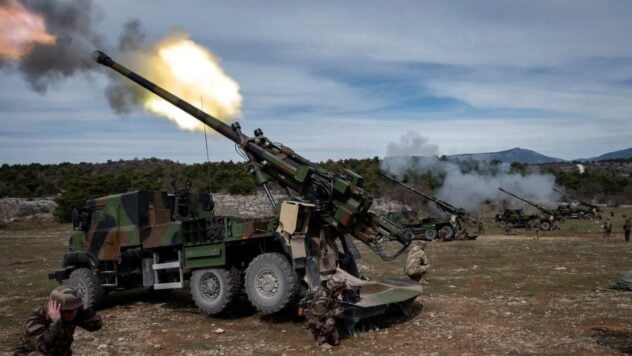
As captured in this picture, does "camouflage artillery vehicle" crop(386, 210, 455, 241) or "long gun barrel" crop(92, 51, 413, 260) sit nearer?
"long gun barrel" crop(92, 51, 413, 260)

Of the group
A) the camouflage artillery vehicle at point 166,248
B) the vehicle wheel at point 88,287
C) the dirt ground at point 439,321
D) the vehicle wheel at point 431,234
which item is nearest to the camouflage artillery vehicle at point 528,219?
the vehicle wheel at point 431,234

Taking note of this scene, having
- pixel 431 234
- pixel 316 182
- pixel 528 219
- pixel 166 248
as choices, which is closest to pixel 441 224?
pixel 431 234

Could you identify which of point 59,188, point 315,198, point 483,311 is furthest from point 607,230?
point 59,188

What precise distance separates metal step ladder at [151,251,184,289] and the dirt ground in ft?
1.98

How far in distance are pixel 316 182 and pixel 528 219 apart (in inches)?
1147

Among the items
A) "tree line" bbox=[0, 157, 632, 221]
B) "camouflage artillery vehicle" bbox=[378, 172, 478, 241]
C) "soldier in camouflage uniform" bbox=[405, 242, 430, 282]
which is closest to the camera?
"soldier in camouflage uniform" bbox=[405, 242, 430, 282]

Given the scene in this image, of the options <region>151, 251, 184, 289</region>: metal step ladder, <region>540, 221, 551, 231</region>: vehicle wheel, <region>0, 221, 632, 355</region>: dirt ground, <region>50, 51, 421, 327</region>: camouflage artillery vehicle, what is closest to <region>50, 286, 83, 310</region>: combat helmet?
<region>0, 221, 632, 355</region>: dirt ground

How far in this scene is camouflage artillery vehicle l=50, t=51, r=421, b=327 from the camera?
979cm

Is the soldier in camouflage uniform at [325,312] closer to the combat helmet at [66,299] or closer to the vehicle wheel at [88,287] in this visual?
the combat helmet at [66,299]

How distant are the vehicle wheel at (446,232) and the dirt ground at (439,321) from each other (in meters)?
12.5

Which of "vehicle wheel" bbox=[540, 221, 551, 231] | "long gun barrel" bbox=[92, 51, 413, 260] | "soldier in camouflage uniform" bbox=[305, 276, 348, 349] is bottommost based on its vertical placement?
"vehicle wheel" bbox=[540, 221, 551, 231]

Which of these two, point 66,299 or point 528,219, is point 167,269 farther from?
point 528,219

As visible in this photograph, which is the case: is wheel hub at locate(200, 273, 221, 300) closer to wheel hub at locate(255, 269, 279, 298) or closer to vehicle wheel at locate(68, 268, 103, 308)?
wheel hub at locate(255, 269, 279, 298)

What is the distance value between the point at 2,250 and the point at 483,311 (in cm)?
2207
